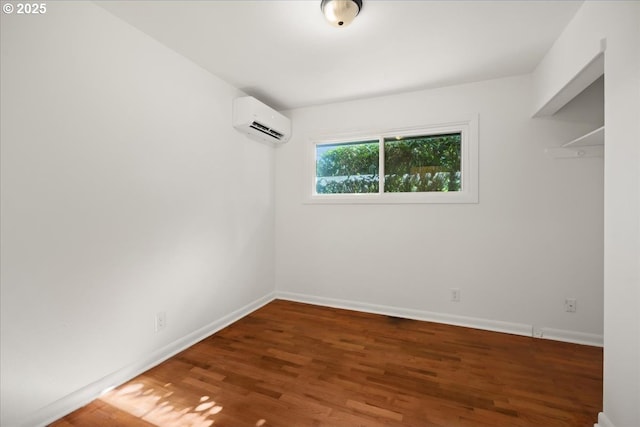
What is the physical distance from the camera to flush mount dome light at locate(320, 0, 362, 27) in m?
1.69

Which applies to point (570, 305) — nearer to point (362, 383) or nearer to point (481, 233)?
point (481, 233)

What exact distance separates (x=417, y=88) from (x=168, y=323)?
3.37 m

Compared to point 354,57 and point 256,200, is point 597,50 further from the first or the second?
point 256,200

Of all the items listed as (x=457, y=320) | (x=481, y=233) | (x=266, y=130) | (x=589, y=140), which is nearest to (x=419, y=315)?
(x=457, y=320)

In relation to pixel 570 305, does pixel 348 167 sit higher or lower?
higher

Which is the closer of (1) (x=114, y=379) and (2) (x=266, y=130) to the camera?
(1) (x=114, y=379)

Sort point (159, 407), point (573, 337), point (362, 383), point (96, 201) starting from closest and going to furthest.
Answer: point (159, 407), point (96, 201), point (362, 383), point (573, 337)

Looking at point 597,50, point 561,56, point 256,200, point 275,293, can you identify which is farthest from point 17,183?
point 561,56

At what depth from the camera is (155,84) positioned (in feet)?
7.04

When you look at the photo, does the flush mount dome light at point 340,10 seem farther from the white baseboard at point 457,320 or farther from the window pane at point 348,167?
the white baseboard at point 457,320

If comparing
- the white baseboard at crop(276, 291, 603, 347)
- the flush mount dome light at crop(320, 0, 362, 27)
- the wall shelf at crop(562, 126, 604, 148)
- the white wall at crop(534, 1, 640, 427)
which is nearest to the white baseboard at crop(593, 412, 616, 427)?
the white wall at crop(534, 1, 640, 427)

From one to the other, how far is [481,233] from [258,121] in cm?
266

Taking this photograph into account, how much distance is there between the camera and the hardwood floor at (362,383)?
157 centimetres

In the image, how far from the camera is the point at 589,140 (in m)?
2.22
